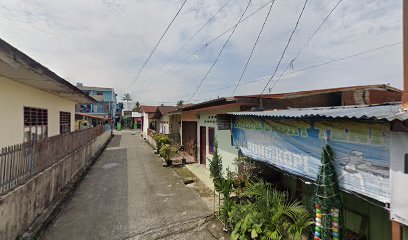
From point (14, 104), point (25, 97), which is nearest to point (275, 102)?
point (14, 104)

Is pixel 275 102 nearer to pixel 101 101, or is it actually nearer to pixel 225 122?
pixel 225 122

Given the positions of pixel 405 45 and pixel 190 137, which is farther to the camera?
pixel 190 137

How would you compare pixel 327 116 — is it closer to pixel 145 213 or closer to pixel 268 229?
pixel 268 229

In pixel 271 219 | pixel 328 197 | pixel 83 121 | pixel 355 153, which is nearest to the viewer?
pixel 355 153

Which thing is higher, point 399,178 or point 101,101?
point 101,101

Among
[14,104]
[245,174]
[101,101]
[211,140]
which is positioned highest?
[101,101]

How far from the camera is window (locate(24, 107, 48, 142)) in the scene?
8270 mm

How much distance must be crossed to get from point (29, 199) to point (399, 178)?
281 inches

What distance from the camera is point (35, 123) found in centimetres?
904

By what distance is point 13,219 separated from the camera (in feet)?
15.0

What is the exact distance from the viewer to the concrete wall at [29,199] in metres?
4.32

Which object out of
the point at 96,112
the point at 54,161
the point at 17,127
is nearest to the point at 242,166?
the point at 54,161

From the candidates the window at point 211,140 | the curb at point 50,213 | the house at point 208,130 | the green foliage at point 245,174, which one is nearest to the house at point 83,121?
the house at point 208,130

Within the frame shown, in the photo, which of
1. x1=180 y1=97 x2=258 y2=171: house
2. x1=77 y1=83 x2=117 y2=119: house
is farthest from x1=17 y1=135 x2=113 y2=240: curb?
x1=77 y1=83 x2=117 y2=119: house
